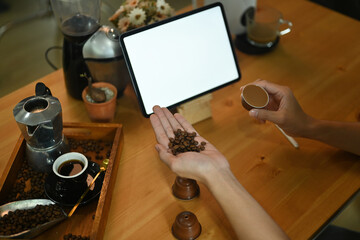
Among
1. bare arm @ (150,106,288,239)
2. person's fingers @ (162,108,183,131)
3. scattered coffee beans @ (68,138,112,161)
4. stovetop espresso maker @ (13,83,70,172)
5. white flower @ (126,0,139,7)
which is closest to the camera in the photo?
bare arm @ (150,106,288,239)

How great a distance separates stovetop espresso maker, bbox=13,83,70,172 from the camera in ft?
3.46

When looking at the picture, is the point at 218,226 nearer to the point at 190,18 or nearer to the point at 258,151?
the point at 258,151

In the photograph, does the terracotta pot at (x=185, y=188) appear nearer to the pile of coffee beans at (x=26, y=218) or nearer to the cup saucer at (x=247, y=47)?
the pile of coffee beans at (x=26, y=218)

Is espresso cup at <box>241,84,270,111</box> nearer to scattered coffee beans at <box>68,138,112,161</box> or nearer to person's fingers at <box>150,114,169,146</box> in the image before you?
person's fingers at <box>150,114,169,146</box>

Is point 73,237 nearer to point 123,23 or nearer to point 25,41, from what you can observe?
point 123,23

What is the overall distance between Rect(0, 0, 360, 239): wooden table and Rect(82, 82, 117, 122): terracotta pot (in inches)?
2.4

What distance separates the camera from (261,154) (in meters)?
1.29

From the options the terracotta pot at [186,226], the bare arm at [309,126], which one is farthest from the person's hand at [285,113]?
the terracotta pot at [186,226]

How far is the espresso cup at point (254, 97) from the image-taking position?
1.21 meters

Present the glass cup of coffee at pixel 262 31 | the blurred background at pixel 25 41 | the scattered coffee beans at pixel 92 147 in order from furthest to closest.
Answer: the blurred background at pixel 25 41
the glass cup of coffee at pixel 262 31
the scattered coffee beans at pixel 92 147

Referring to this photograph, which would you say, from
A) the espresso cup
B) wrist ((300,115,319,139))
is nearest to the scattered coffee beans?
the espresso cup

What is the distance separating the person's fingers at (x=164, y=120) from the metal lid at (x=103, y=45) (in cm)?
27

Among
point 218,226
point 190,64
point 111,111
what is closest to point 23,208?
point 111,111

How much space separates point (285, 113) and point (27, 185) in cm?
85
